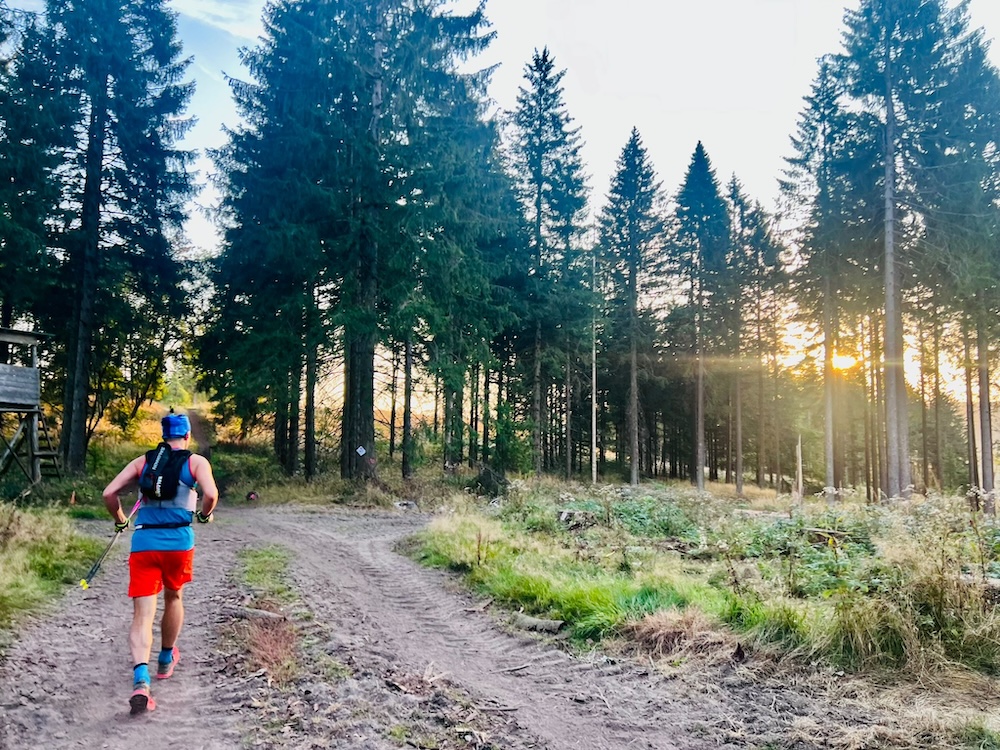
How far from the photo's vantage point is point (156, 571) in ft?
13.2

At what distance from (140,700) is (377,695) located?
1481mm

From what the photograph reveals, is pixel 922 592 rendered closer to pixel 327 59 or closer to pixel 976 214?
pixel 976 214

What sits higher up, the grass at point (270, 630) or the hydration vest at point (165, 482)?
the hydration vest at point (165, 482)

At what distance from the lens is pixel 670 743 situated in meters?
3.59

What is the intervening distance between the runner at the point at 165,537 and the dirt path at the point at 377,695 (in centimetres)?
37

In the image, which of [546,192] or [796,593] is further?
[546,192]

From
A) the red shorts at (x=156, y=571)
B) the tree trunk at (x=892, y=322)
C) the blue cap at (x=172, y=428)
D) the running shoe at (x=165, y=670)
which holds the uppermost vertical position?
the tree trunk at (x=892, y=322)

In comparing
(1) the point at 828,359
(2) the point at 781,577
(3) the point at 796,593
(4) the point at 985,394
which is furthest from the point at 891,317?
(3) the point at 796,593

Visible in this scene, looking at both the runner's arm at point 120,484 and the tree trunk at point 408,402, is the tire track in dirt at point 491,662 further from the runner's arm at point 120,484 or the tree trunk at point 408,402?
the tree trunk at point 408,402

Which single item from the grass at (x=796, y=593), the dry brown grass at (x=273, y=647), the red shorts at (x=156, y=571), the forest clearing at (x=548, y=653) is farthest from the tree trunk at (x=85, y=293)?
the red shorts at (x=156, y=571)

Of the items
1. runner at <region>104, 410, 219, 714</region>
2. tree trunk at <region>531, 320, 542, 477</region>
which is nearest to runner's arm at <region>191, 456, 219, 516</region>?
runner at <region>104, 410, 219, 714</region>

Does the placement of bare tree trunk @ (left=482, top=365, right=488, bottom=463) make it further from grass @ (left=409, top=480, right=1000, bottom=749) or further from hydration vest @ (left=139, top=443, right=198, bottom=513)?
hydration vest @ (left=139, top=443, right=198, bottom=513)

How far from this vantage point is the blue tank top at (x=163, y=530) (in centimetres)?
401

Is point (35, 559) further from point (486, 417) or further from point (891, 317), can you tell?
point (891, 317)
